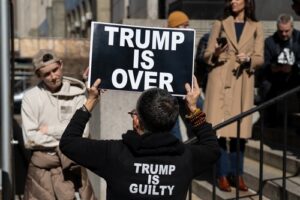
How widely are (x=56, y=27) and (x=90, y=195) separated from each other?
120 feet

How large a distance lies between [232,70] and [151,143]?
3.17 m

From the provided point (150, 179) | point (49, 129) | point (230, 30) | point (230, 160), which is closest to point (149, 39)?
point (49, 129)

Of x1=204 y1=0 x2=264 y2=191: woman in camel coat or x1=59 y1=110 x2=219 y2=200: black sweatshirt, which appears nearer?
x1=59 y1=110 x2=219 y2=200: black sweatshirt

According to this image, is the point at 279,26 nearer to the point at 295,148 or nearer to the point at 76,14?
the point at 295,148

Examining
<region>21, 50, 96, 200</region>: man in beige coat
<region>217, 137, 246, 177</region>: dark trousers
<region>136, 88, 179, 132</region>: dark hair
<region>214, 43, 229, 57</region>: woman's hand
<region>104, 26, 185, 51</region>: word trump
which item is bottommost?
<region>217, 137, 246, 177</region>: dark trousers

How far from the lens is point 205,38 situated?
6.71m

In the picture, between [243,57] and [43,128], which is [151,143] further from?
[243,57]

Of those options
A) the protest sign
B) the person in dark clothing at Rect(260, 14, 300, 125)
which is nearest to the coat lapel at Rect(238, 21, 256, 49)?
the person in dark clothing at Rect(260, 14, 300, 125)

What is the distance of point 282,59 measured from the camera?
7016 mm

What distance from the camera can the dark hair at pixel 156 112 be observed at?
283 cm

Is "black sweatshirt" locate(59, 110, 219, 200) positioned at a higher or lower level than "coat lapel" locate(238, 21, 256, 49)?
lower

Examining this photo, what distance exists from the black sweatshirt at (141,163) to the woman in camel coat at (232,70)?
9.44 feet

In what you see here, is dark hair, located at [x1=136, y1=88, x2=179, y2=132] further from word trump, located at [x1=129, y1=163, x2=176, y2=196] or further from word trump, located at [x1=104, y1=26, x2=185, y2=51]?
word trump, located at [x1=104, y1=26, x2=185, y2=51]

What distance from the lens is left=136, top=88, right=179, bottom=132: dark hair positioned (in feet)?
9.29
